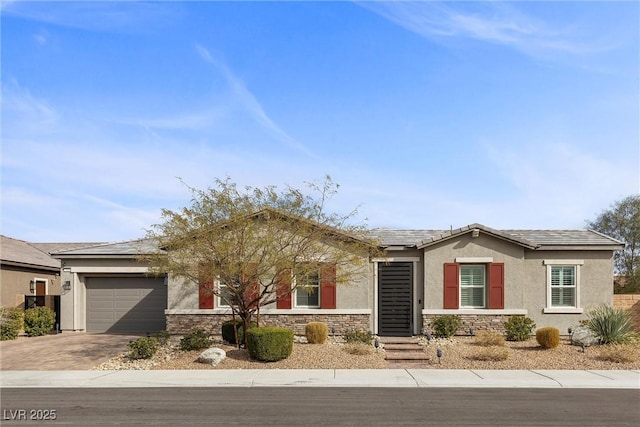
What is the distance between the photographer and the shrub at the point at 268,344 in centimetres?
1591

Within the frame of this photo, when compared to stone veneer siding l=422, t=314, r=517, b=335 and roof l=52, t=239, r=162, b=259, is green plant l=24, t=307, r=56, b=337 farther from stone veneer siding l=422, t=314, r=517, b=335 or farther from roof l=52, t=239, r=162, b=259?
stone veneer siding l=422, t=314, r=517, b=335

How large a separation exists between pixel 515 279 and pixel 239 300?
1029 cm

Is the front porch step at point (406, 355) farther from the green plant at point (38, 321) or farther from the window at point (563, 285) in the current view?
the green plant at point (38, 321)

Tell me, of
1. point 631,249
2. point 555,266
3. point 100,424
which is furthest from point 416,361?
point 631,249

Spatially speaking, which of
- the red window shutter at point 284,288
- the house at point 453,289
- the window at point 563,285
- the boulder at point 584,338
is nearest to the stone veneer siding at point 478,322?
the house at point 453,289

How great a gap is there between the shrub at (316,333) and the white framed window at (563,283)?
28.5ft

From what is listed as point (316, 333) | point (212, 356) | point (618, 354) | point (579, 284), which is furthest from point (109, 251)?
point (618, 354)

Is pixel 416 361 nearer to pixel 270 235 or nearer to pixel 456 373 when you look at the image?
pixel 456 373

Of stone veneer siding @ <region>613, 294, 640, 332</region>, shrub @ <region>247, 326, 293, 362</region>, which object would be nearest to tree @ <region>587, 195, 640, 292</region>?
stone veneer siding @ <region>613, 294, 640, 332</region>

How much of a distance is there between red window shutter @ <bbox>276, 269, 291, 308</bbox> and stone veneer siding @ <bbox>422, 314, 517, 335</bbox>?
501 centimetres

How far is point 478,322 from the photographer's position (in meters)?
20.7

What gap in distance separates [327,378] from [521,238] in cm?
1082

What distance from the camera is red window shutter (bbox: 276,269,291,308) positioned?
1723cm

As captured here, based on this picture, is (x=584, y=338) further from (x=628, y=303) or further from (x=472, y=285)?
(x=628, y=303)
